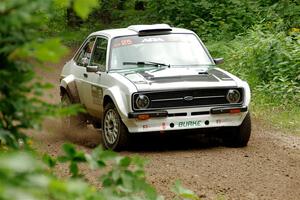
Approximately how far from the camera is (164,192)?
7.53 meters

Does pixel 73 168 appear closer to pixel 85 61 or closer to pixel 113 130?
pixel 113 130

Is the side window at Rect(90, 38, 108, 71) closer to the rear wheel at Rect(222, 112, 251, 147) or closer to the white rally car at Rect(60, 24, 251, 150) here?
the white rally car at Rect(60, 24, 251, 150)

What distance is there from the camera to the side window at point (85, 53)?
11553mm

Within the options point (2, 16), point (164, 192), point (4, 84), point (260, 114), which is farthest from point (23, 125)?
point (260, 114)

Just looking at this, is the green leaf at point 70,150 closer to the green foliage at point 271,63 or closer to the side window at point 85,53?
the side window at point 85,53

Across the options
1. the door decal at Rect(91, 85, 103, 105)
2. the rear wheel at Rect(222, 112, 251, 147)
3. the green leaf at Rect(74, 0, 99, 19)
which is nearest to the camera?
the green leaf at Rect(74, 0, 99, 19)

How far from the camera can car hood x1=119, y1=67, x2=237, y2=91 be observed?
9508 millimetres

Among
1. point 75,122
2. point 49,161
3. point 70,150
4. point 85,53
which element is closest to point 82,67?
point 85,53

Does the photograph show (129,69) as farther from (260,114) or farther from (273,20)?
(273,20)

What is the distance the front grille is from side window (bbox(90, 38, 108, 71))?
4.60ft

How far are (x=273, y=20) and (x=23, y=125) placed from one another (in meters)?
17.4

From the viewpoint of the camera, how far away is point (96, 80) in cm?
1061

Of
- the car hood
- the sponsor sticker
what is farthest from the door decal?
the sponsor sticker

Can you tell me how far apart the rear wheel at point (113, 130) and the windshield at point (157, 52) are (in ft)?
2.62
